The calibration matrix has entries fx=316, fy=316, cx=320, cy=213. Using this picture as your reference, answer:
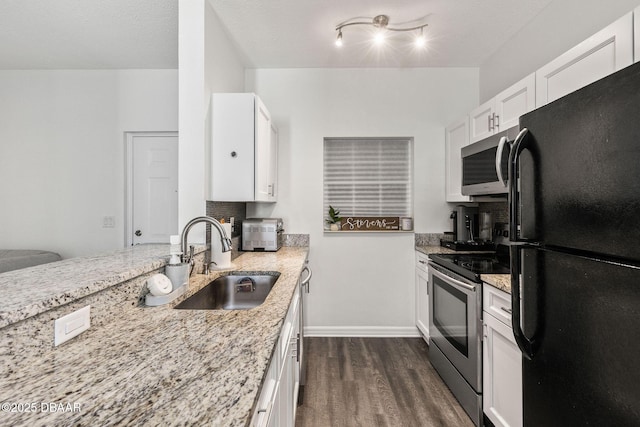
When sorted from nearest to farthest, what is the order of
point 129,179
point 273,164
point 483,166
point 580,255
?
point 580,255 → point 483,166 → point 273,164 → point 129,179

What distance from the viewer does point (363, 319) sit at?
317 cm

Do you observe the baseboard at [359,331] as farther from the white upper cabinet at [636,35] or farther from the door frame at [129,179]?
the white upper cabinet at [636,35]

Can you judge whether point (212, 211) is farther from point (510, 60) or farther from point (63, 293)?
point (510, 60)

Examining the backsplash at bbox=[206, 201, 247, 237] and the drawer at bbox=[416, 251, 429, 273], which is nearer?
the backsplash at bbox=[206, 201, 247, 237]

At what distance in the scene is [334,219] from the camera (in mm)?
3244

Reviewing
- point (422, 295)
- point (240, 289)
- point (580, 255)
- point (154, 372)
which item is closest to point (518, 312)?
point (580, 255)

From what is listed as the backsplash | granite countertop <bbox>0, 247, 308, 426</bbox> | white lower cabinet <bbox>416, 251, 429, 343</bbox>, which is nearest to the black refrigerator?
A: granite countertop <bbox>0, 247, 308, 426</bbox>

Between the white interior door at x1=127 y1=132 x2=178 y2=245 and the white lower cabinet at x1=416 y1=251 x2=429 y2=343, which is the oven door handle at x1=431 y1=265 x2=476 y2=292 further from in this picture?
the white interior door at x1=127 y1=132 x2=178 y2=245

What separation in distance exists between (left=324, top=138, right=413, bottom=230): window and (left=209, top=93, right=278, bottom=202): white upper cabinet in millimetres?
1222

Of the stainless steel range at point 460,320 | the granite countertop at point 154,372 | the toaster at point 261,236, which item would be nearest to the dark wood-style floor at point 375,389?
the stainless steel range at point 460,320

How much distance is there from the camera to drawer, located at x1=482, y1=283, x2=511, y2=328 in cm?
156

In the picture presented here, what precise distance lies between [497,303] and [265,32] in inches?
98.8

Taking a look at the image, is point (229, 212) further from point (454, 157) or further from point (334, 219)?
point (454, 157)

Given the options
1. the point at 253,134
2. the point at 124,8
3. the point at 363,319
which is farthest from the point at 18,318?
the point at 363,319
